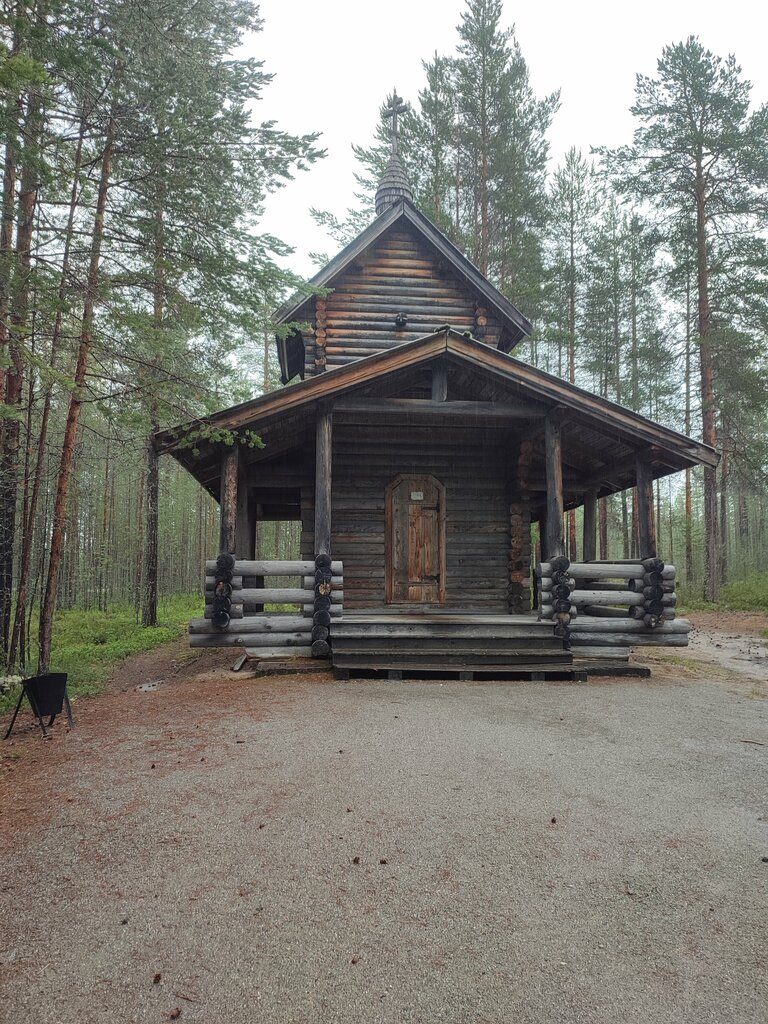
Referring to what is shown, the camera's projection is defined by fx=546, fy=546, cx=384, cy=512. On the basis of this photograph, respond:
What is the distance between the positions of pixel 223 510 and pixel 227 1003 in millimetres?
7424

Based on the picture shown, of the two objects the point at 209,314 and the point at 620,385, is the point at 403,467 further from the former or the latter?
the point at 620,385

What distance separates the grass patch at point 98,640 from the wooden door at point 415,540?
5635 mm

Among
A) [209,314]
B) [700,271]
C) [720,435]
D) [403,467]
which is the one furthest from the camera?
[720,435]

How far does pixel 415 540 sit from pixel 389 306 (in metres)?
5.54

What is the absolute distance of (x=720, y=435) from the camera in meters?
21.8

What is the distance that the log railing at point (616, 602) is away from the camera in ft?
29.1

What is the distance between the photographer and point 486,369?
920cm

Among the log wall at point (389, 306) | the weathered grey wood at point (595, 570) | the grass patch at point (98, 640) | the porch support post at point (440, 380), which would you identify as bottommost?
the grass patch at point (98, 640)

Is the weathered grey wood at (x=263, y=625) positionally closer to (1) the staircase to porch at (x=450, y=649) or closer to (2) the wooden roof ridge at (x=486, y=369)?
(1) the staircase to porch at (x=450, y=649)

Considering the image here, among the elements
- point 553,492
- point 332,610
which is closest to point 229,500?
point 332,610

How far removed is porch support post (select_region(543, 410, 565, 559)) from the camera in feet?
30.4

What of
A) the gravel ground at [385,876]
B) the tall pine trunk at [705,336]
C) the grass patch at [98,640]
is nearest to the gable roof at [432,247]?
the grass patch at [98,640]

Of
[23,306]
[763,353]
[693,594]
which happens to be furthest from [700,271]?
[23,306]

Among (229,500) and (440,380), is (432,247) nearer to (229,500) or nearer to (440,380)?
(440,380)
